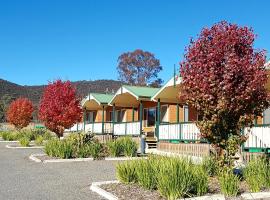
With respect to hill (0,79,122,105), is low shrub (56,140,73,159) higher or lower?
lower

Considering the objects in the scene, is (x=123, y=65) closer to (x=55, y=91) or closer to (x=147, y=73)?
(x=147, y=73)

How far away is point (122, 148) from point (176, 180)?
10081 mm

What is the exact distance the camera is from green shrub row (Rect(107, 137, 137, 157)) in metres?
A: 17.9

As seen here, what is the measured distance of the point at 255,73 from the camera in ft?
32.8

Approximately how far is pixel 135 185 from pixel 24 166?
6847mm

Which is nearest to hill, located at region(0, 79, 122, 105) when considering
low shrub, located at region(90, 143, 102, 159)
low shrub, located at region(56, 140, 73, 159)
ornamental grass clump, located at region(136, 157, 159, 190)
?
low shrub, located at region(90, 143, 102, 159)

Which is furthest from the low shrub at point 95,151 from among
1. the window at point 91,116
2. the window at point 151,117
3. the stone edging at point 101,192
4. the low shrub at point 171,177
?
the window at point 91,116

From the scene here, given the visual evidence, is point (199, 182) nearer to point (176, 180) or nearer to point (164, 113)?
point (176, 180)

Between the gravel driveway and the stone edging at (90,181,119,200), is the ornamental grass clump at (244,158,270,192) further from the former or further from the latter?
the gravel driveway

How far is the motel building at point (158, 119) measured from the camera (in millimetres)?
16391

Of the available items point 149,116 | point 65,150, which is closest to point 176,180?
point 65,150

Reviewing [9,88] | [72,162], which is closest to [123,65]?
[9,88]

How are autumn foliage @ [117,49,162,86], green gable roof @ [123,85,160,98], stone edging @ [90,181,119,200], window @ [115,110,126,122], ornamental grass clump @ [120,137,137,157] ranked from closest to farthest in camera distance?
stone edging @ [90,181,119,200] → ornamental grass clump @ [120,137,137,157] → green gable roof @ [123,85,160,98] → window @ [115,110,126,122] → autumn foliage @ [117,49,162,86]

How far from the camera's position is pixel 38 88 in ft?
352
